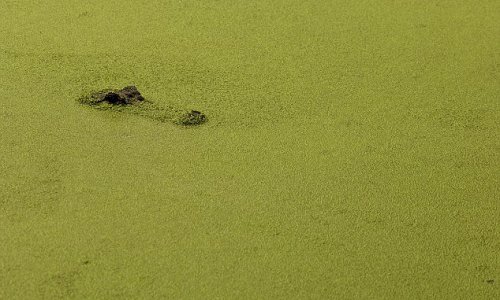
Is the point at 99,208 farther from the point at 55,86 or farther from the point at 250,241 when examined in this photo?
the point at 55,86

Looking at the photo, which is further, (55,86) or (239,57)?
(239,57)

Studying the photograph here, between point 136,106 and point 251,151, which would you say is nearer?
point 251,151

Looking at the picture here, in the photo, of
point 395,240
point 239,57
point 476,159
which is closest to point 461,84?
point 476,159

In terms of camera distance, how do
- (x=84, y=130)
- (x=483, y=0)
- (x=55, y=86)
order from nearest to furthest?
(x=84, y=130) → (x=55, y=86) → (x=483, y=0)

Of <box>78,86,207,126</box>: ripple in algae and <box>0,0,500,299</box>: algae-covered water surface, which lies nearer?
<box>0,0,500,299</box>: algae-covered water surface

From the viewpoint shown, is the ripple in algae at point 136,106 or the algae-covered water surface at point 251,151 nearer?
the algae-covered water surface at point 251,151
